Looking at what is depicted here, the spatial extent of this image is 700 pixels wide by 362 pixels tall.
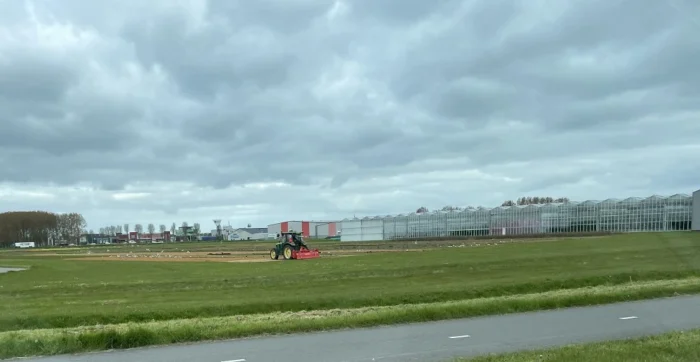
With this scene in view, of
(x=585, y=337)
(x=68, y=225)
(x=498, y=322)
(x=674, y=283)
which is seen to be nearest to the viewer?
(x=585, y=337)

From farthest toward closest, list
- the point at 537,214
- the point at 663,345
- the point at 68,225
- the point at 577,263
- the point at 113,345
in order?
1. the point at 68,225
2. the point at 537,214
3. the point at 577,263
4. the point at 113,345
5. the point at 663,345

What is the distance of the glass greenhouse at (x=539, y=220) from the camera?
8406cm

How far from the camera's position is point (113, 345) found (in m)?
11.7

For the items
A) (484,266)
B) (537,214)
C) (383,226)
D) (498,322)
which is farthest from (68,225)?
(498,322)

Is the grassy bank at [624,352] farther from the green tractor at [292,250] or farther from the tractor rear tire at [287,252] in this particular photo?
the tractor rear tire at [287,252]

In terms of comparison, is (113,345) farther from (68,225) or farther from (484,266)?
(68,225)

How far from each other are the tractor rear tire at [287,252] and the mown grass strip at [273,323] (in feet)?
97.1

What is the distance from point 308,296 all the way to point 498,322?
730 cm

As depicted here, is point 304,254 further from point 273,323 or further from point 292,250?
point 273,323

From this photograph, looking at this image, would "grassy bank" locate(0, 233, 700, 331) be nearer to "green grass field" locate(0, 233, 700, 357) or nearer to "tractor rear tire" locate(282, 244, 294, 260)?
"green grass field" locate(0, 233, 700, 357)

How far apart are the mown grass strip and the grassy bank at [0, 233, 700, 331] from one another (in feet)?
6.00

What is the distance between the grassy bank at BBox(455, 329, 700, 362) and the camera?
8156 millimetres

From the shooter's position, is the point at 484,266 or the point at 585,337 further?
the point at 484,266

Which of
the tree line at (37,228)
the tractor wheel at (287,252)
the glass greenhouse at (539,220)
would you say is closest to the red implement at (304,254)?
the tractor wheel at (287,252)
